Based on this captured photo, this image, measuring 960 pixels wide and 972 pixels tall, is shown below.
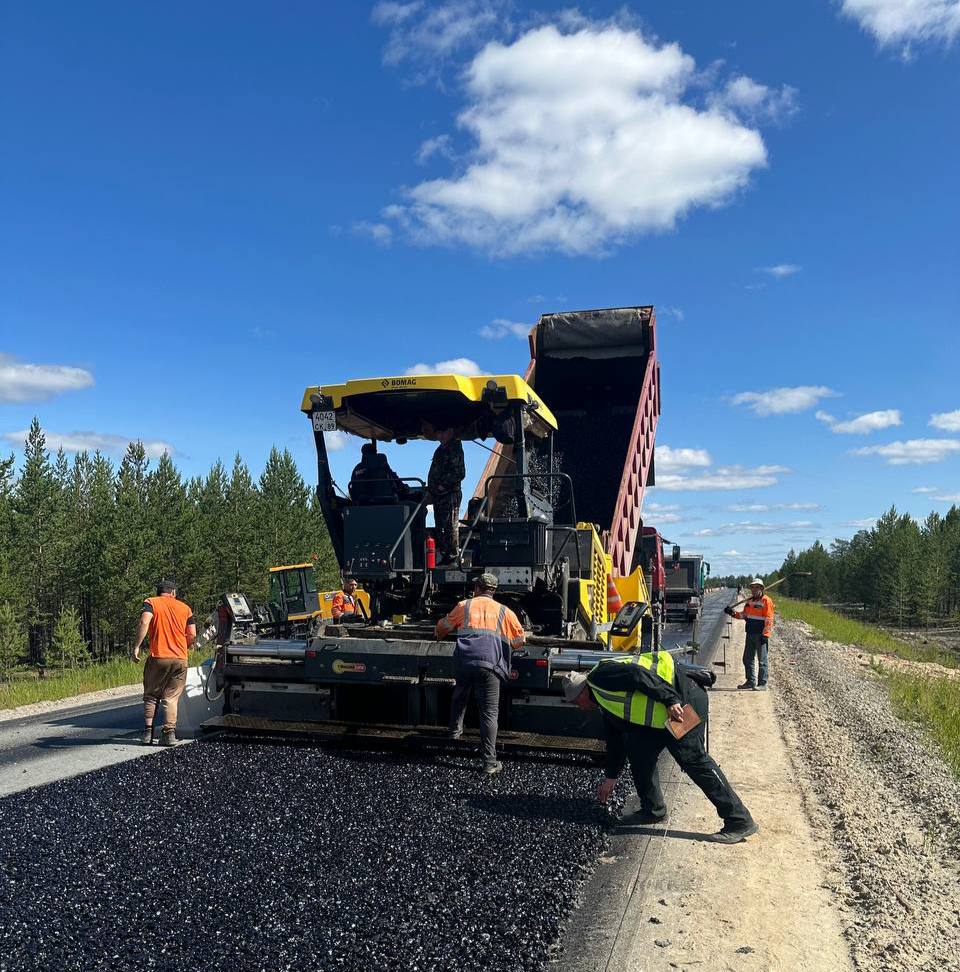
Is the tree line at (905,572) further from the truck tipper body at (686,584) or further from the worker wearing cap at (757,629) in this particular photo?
the worker wearing cap at (757,629)

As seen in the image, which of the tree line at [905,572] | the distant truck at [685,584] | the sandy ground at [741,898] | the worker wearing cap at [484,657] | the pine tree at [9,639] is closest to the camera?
the sandy ground at [741,898]

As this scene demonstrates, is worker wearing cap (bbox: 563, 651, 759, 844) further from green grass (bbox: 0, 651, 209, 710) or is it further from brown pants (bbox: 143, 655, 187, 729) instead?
green grass (bbox: 0, 651, 209, 710)

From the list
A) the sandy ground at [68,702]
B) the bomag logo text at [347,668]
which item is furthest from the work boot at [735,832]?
the sandy ground at [68,702]

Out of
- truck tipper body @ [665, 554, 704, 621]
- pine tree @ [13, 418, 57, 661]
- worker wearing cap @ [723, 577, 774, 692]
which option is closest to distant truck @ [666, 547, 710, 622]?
truck tipper body @ [665, 554, 704, 621]

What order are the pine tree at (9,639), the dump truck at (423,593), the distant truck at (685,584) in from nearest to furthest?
the dump truck at (423,593) < the distant truck at (685,584) < the pine tree at (9,639)

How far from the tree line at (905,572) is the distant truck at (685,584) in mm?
30290

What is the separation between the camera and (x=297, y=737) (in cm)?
618

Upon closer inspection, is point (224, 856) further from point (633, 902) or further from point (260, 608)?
point (260, 608)

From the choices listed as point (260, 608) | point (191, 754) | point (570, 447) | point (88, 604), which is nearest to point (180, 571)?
point (88, 604)

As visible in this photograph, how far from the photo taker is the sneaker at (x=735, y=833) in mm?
4430

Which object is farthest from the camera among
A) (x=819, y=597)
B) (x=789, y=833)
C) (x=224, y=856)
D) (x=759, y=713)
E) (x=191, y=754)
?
(x=819, y=597)

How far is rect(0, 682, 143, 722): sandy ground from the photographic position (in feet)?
31.4

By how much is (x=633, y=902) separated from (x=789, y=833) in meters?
1.58

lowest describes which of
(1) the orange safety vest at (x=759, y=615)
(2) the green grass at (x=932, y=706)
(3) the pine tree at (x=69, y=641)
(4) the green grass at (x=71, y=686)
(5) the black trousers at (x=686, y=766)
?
(3) the pine tree at (x=69, y=641)
